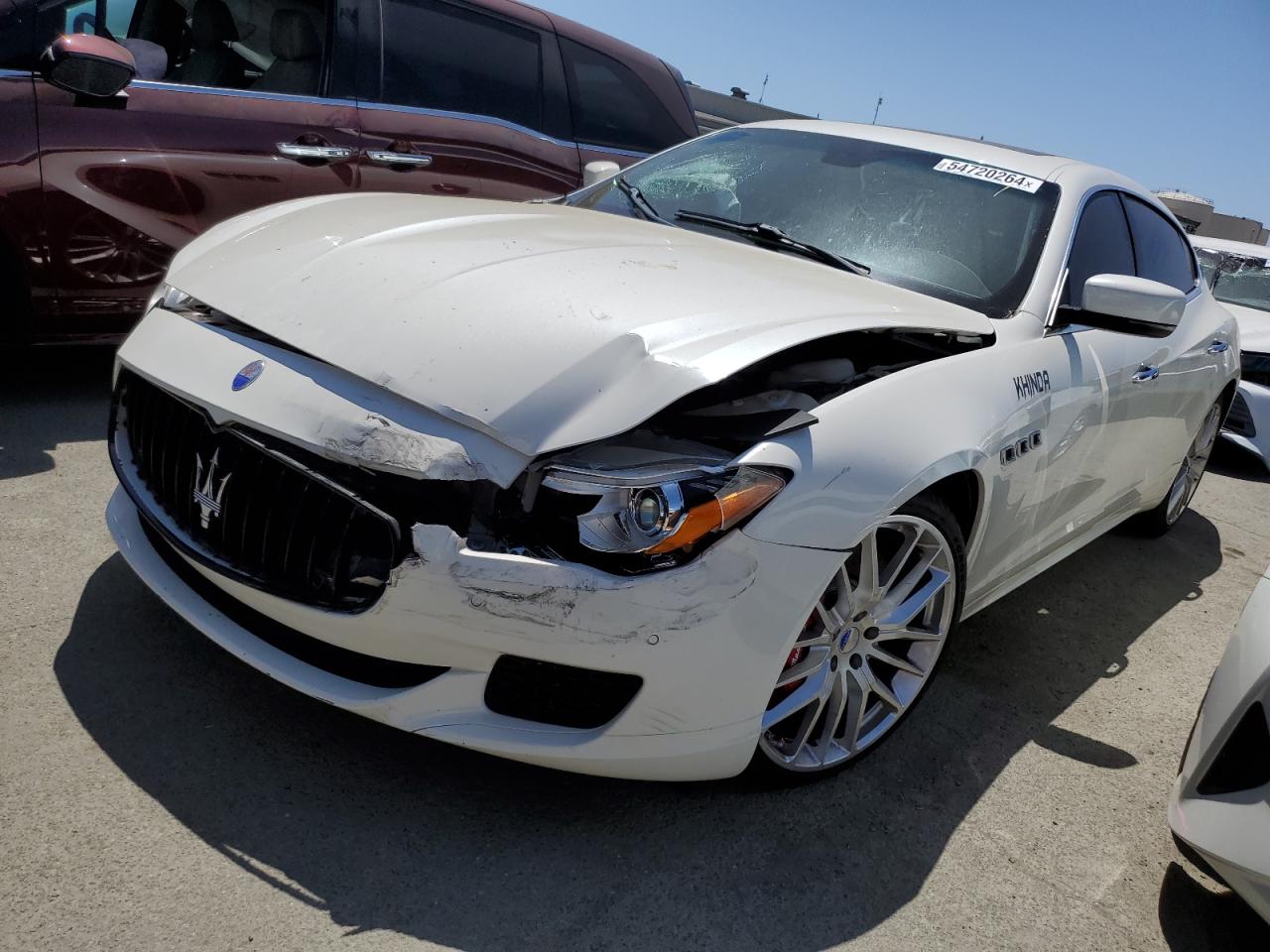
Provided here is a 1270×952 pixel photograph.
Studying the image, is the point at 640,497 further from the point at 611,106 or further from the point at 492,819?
the point at 611,106

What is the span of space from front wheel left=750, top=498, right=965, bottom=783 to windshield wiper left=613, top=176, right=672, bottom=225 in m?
1.40

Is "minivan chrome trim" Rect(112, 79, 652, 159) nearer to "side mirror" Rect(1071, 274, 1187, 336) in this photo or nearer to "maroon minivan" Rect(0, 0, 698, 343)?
"maroon minivan" Rect(0, 0, 698, 343)

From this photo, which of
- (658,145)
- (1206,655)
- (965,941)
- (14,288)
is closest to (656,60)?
(658,145)

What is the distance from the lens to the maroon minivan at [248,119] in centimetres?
378

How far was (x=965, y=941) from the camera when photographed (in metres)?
2.16

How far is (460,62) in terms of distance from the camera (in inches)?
193

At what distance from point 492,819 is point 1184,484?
13.0ft

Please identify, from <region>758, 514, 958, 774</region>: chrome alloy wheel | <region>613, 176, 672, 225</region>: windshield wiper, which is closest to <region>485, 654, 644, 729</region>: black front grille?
<region>758, 514, 958, 774</region>: chrome alloy wheel

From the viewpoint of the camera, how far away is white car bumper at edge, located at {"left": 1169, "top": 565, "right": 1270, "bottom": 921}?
2.01 metres

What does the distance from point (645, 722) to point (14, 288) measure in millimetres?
3065

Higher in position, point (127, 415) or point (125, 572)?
point (127, 415)

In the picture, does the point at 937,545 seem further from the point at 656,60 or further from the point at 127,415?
the point at 656,60

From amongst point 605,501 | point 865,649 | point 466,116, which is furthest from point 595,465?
point 466,116

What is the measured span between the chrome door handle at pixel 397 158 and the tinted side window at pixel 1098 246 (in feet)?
8.98
